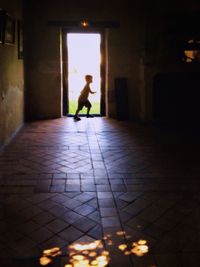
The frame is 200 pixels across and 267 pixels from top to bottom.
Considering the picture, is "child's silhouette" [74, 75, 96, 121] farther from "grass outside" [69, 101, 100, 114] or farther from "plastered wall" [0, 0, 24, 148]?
"plastered wall" [0, 0, 24, 148]

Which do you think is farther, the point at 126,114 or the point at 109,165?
the point at 126,114

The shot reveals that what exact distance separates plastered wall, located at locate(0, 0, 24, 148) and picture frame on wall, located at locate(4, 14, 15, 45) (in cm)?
11

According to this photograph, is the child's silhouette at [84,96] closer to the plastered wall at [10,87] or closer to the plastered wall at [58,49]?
the plastered wall at [58,49]

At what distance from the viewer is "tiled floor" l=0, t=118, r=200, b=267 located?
9.69ft

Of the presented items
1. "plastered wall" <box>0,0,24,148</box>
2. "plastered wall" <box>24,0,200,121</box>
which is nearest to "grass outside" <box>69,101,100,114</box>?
"plastered wall" <box>24,0,200,121</box>

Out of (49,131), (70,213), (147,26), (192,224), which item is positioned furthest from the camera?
(147,26)

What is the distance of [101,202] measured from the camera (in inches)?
159

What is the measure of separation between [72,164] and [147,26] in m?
5.78

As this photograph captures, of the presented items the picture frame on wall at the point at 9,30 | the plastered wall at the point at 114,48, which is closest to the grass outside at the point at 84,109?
the plastered wall at the point at 114,48

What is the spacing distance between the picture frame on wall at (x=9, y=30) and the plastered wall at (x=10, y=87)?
11cm

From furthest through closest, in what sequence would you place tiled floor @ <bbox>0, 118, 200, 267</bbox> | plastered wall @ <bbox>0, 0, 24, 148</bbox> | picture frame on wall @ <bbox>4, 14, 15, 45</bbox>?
1. picture frame on wall @ <bbox>4, 14, 15, 45</bbox>
2. plastered wall @ <bbox>0, 0, 24, 148</bbox>
3. tiled floor @ <bbox>0, 118, 200, 267</bbox>

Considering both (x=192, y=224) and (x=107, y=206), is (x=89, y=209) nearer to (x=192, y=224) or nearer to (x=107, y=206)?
(x=107, y=206)

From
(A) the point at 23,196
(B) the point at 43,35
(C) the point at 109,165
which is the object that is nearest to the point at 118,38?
(B) the point at 43,35

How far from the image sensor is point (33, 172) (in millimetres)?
5117
